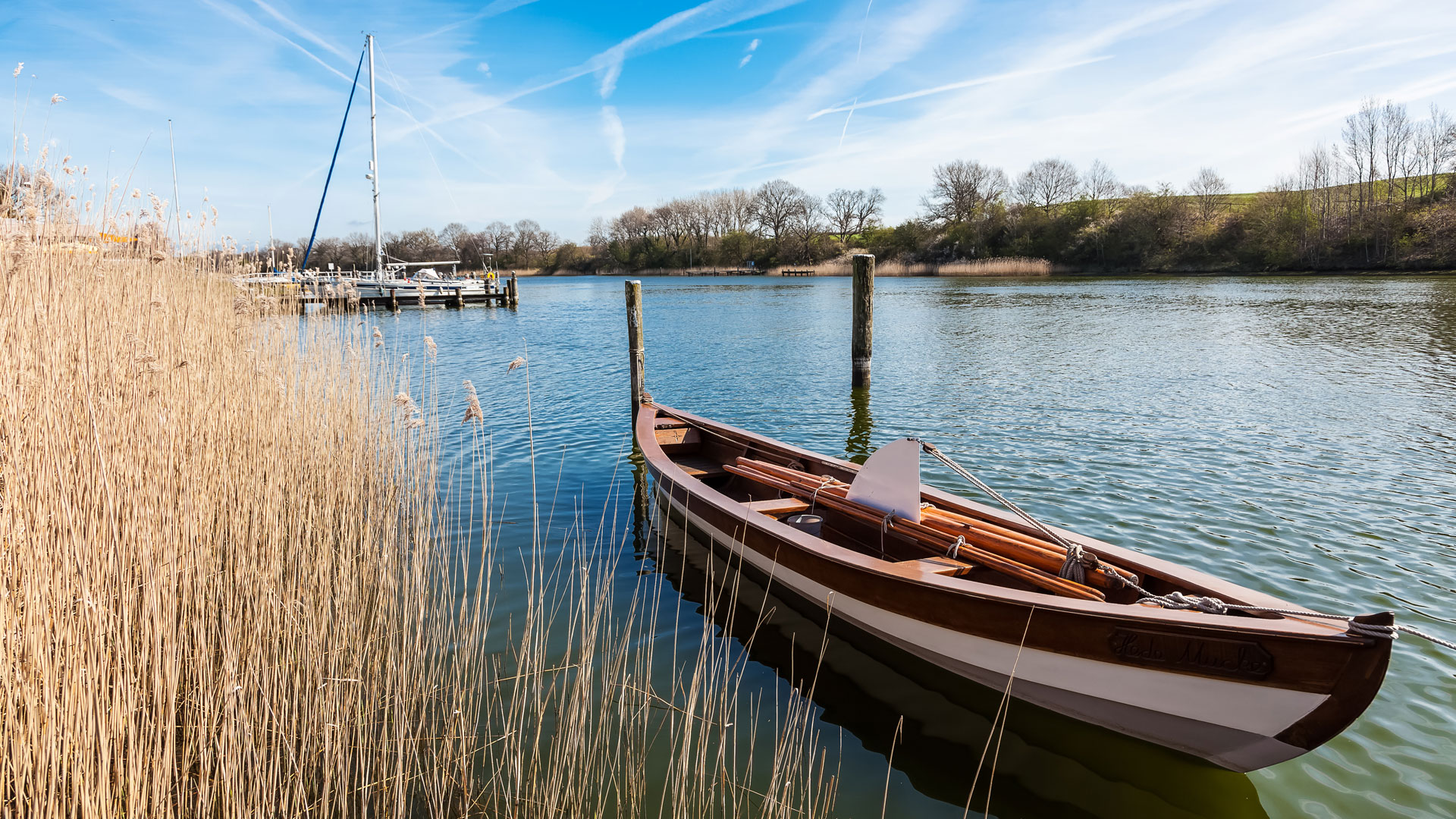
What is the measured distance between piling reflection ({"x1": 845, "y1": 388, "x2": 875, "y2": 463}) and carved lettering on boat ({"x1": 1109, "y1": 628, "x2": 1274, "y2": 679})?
203 inches

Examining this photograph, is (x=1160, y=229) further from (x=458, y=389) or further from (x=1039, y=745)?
(x=1039, y=745)

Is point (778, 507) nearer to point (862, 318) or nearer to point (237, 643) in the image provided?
point (237, 643)

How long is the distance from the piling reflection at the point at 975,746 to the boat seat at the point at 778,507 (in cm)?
77

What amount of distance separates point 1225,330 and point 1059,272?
107 ft

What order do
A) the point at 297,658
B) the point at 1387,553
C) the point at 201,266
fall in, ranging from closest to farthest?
1. the point at 297,658
2. the point at 1387,553
3. the point at 201,266

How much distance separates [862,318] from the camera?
1141 cm

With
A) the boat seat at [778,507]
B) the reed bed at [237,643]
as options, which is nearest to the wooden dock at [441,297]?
the reed bed at [237,643]

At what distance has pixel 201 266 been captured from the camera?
537 cm

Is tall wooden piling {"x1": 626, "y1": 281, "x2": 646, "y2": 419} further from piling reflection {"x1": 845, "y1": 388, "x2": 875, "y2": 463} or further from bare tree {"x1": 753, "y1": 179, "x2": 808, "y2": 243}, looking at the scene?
bare tree {"x1": 753, "y1": 179, "x2": 808, "y2": 243}

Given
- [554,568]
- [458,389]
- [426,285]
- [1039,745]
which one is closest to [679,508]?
[554,568]

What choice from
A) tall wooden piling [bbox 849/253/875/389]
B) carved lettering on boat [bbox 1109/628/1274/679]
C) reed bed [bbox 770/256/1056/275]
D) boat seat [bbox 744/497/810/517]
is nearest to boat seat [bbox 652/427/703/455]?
boat seat [bbox 744/497/810/517]

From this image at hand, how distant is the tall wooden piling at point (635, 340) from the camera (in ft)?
30.0

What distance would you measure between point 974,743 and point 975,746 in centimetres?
2

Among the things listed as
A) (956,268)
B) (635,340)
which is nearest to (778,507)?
(635,340)
